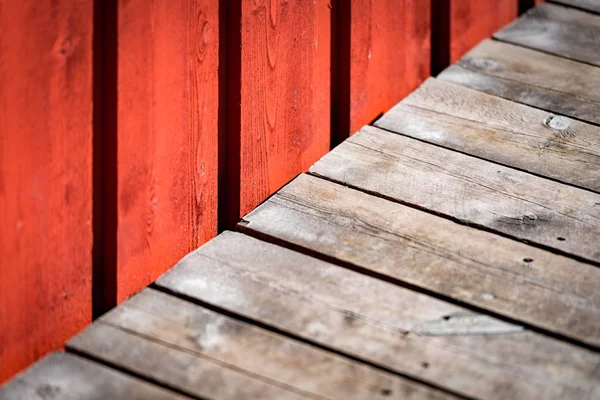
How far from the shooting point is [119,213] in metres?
1.80

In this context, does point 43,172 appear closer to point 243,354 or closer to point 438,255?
point 243,354

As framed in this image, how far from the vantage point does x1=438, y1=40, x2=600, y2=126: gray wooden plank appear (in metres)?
2.65

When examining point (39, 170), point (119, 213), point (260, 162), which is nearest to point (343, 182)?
point (260, 162)

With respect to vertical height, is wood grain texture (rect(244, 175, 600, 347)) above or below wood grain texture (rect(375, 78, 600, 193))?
below

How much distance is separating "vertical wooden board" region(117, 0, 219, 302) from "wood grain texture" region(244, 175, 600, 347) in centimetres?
15

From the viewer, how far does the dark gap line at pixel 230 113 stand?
6.60 ft

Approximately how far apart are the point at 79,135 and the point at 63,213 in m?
0.14

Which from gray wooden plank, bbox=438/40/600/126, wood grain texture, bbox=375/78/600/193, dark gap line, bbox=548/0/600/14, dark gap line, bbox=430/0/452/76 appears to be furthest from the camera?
dark gap line, bbox=548/0/600/14

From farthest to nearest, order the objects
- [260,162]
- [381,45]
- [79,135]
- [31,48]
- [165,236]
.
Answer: [381,45], [260,162], [165,236], [79,135], [31,48]

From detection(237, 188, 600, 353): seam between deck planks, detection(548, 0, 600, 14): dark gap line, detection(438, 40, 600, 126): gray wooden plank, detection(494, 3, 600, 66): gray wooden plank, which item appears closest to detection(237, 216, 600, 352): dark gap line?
detection(237, 188, 600, 353): seam between deck planks

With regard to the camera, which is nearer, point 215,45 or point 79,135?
point 79,135

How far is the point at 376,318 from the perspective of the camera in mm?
1767

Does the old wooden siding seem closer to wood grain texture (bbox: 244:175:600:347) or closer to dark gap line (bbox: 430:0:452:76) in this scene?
wood grain texture (bbox: 244:175:600:347)

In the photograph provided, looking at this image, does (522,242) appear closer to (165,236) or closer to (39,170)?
(165,236)
